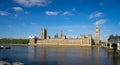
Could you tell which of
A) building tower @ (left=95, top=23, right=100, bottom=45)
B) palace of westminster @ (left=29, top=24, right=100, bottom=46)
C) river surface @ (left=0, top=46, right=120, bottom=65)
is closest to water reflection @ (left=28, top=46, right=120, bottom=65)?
river surface @ (left=0, top=46, right=120, bottom=65)

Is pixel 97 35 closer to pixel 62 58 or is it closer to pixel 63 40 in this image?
pixel 63 40

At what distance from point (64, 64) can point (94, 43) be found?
133155 mm

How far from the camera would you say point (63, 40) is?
570 feet

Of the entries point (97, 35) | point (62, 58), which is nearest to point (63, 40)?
point (97, 35)

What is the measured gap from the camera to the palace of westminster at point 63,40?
160250mm

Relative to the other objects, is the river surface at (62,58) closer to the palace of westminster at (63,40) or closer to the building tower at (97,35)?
the palace of westminster at (63,40)

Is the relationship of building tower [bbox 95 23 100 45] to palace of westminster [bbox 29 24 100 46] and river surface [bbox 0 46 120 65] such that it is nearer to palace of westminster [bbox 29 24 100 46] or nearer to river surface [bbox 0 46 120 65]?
palace of westminster [bbox 29 24 100 46]

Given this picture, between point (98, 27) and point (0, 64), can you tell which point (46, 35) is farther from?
point (0, 64)

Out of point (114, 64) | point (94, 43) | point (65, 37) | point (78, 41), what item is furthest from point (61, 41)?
point (114, 64)

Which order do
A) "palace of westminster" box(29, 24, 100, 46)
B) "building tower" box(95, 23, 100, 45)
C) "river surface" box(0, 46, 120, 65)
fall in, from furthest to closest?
"building tower" box(95, 23, 100, 45) < "palace of westminster" box(29, 24, 100, 46) < "river surface" box(0, 46, 120, 65)

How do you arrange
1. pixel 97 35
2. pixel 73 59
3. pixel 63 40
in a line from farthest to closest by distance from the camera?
pixel 63 40, pixel 97 35, pixel 73 59

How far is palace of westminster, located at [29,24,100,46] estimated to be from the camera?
526 feet

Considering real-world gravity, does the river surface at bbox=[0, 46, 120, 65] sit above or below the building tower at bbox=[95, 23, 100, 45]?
below

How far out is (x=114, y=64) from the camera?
35375mm
